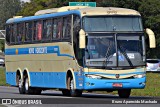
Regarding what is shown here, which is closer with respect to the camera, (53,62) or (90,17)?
(90,17)

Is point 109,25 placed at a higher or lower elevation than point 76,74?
higher

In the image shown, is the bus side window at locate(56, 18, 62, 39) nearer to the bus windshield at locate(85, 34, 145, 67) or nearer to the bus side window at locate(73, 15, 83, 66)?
the bus side window at locate(73, 15, 83, 66)

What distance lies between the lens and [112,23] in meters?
26.8

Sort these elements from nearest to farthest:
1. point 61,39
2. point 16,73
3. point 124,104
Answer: point 124,104, point 61,39, point 16,73

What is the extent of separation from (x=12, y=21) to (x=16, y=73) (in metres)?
2.59

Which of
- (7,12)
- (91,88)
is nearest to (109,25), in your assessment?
(91,88)

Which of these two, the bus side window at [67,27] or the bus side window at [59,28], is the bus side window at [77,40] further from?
the bus side window at [59,28]

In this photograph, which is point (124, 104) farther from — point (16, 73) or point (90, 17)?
point (16, 73)

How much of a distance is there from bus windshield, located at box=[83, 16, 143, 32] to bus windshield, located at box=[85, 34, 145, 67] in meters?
0.34

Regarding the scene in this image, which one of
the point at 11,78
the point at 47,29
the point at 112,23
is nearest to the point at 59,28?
the point at 47,29

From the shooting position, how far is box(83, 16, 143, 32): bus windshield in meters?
26.6

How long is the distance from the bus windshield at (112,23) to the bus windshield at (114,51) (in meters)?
0.34

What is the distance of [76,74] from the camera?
87.9 ft

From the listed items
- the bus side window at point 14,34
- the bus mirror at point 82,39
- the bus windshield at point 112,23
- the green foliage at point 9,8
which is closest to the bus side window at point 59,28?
the bus windshield at point 112,23
